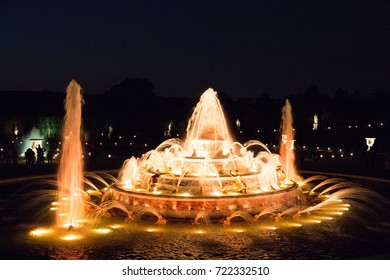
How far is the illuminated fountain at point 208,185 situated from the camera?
1466 centimetres

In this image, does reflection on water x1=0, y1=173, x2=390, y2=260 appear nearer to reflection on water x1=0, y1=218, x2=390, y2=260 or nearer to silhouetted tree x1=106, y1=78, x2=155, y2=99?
reflection on water x1=0, y1=218, x2=390, y2=260

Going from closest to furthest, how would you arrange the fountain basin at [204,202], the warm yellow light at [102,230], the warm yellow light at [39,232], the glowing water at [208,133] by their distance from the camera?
the warm yellow light at [39,232] → the warm yellow light at [102,230] → the fountain basin at [204,202] → the glowing water at [208,133]

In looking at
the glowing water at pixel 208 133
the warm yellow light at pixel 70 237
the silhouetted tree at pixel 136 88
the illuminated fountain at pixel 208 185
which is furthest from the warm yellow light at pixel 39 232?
the silhouetted tree at pixel 136 88

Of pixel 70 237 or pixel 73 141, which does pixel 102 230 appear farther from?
pixel 73 141

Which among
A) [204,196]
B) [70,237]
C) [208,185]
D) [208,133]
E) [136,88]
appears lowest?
[70,237]

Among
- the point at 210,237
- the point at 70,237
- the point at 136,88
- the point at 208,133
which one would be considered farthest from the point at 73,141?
the point at 136,88

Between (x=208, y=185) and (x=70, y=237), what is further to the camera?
(x=208, y=185)

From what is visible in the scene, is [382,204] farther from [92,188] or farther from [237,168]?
[92,188]

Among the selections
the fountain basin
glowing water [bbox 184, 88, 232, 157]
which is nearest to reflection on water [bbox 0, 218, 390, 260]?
the fountain basin

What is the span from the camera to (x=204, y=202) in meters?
14.6

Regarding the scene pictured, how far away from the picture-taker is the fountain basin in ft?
Result: 47.8

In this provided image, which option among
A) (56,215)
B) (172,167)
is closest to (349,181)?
(172,167)

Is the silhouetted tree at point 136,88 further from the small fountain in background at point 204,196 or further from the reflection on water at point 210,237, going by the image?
the reflection on water at point 210,237

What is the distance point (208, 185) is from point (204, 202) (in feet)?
4.81
